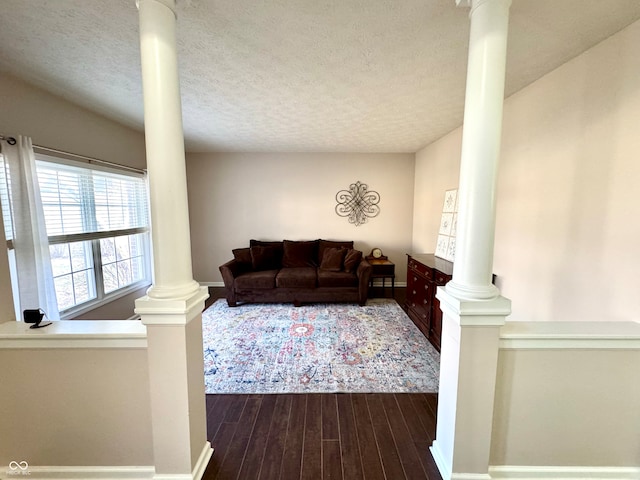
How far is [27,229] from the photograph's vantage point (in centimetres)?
212

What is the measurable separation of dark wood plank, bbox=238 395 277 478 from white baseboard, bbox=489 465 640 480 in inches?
51.4

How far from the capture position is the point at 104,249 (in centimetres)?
309

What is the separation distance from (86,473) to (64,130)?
282 centimetres

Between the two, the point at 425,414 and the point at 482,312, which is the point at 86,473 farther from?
the point at 482,312

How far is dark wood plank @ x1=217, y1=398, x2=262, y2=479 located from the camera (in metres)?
1.50

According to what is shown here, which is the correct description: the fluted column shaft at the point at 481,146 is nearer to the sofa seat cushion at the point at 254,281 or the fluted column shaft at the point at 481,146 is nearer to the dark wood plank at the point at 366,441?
the dark wood plank at the point at 366,441

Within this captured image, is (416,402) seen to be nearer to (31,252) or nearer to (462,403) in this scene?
(462,403)

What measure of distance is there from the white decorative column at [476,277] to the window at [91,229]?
127 inches

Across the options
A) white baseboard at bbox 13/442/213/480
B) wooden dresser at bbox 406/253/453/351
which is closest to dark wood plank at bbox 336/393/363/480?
white baseboard at bbox 13/442/213/480

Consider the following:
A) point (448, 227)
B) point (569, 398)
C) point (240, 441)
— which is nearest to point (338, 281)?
point (448, 227)

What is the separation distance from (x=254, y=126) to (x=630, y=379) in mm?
3728

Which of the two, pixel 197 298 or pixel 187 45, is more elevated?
pixel 187 45

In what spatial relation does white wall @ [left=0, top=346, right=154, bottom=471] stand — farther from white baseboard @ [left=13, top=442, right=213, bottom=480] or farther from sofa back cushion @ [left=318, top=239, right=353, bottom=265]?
sofa back cushion @ [left=318, top=239, right=353, bottom=265]

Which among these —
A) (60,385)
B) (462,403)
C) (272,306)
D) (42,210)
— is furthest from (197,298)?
(272,306)
